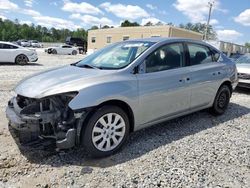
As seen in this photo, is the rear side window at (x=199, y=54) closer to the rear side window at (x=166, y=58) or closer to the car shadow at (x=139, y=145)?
the rear side window at (x=166, y=58)

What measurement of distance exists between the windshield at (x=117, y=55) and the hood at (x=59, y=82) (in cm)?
28

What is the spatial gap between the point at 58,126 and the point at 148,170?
1.25m

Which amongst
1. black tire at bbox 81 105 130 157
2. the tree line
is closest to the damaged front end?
black tire at bbox 81 105 130 157

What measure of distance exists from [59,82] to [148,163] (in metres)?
1.58

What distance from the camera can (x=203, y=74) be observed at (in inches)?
196

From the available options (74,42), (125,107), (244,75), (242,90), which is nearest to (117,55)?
(125,107)

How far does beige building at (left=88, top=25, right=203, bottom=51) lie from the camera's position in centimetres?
3691

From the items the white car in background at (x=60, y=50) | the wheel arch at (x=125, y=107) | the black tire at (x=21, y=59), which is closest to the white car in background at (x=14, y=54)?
the black tire at (x=21, y=59)

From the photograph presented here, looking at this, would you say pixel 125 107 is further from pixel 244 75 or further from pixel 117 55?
pixel 244 75

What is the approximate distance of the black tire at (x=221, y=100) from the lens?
5594 mm

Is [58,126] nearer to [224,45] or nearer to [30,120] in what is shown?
[30,120]

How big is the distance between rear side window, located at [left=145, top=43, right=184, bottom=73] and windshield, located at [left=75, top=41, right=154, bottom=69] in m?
0.19

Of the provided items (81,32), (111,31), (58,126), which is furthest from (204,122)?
(81,32)

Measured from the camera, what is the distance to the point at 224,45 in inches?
1451
